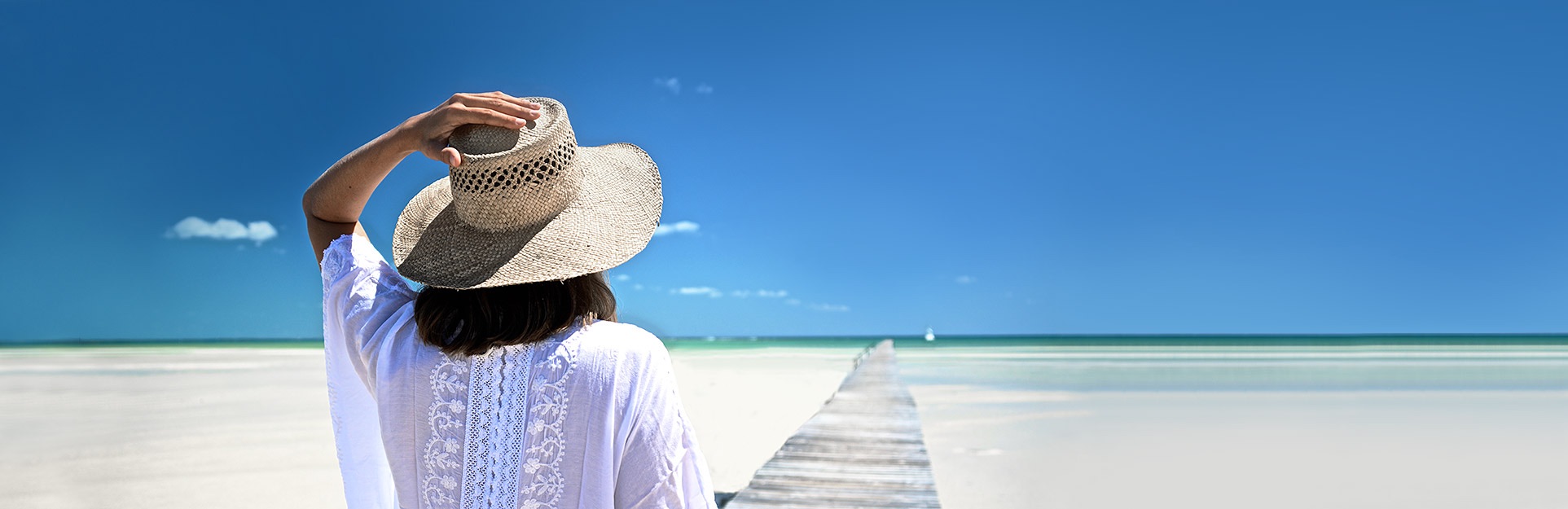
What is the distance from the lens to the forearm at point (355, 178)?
1.03 metres

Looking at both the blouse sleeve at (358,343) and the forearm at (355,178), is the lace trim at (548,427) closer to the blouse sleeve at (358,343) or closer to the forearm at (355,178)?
the blouse sleeve at (358,343)

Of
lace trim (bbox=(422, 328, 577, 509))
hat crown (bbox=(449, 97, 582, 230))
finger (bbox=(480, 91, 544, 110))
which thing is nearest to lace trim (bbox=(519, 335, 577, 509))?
lace trim (bbox=(422, 328, 577, 509))

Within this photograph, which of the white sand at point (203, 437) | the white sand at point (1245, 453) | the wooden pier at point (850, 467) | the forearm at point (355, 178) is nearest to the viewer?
the forearm at point (355, 178)

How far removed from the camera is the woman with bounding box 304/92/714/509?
3.01ft

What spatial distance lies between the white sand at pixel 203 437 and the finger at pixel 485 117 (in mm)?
4650

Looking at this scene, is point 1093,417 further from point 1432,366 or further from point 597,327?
point 1432,366

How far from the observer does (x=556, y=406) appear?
924mm

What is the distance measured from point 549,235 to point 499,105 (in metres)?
0.15

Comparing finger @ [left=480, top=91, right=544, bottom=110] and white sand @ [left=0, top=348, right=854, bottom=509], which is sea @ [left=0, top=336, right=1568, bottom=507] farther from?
finger @ [left=480, top=91, right=544, bottom=110]

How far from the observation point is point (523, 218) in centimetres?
98

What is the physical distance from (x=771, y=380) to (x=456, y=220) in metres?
15.5

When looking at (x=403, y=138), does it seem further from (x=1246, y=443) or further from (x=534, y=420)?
(x=1246, y=443)

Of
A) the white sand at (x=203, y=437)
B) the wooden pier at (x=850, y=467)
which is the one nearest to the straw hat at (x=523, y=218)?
the wooden pier at (x=850, y=467)

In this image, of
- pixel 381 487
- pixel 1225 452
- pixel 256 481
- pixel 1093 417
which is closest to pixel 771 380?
pixel 1093 417
